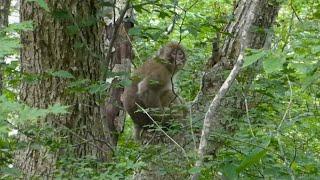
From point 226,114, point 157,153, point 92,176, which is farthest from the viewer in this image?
point 226,114

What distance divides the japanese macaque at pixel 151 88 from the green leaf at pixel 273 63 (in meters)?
4.23

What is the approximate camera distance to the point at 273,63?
7.77ft

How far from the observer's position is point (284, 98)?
5.24 meters

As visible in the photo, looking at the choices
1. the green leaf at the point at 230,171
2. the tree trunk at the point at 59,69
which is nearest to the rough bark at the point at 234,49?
the tree trunk at the point at 59,69

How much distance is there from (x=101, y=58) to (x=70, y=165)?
113 centimetres

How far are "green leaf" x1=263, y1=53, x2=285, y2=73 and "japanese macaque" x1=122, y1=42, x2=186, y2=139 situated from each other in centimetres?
423

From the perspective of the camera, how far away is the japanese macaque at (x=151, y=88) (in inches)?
272

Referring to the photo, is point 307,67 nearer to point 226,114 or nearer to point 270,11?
point 226,114

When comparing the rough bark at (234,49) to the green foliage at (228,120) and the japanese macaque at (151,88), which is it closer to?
the green foliage at (228,120)

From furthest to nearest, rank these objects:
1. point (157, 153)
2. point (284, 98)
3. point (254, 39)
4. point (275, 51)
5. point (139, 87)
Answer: point (139, 87)
point (254, 39)
point (284, 98)
point (157, 153)
point (275, 51)

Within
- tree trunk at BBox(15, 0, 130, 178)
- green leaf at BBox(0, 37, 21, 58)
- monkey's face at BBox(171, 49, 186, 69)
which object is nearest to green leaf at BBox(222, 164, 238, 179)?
tree trunk at BBox(15, 0, 130, 178)

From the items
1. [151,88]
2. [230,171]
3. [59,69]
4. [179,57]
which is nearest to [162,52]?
[179,57]

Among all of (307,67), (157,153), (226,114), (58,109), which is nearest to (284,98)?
(226,114)

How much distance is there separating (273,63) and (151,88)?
201 inches
